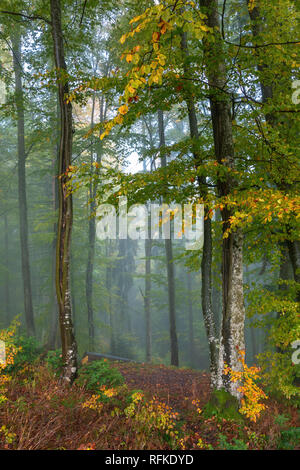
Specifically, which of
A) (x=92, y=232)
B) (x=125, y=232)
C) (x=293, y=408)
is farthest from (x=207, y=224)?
(x=125, y=232)

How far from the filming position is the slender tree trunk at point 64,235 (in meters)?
5.71

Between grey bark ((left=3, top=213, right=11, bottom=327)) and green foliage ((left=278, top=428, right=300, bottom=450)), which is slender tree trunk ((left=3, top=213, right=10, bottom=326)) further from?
green foliage ((left=278, top=428, right=300, bottom=450))

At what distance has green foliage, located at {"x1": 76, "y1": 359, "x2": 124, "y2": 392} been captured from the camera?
5488 mm

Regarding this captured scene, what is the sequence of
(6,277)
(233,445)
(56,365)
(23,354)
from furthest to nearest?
1. (6,277)
2. (23,354)
3. (56,365)
4. (233,445)

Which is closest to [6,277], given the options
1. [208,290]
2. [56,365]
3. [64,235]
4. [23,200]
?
[23,200]

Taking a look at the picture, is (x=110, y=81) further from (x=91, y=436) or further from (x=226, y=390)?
(x=226, y=390)

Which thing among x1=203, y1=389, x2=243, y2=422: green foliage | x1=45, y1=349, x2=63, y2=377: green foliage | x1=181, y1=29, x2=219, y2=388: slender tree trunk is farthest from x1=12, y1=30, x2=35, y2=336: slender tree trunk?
x1=203, y1=389, x2=243, y2=422: green foliage

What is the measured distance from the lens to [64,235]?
6008 mm

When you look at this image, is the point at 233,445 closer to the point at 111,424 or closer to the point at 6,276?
the point at 111,424

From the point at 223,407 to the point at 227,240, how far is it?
3078 mm

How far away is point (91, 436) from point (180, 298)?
58.8ft

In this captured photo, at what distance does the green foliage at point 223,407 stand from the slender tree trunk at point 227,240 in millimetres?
126

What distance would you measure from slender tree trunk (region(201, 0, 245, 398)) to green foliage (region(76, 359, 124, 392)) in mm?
2176

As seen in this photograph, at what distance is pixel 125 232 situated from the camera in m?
26.1
